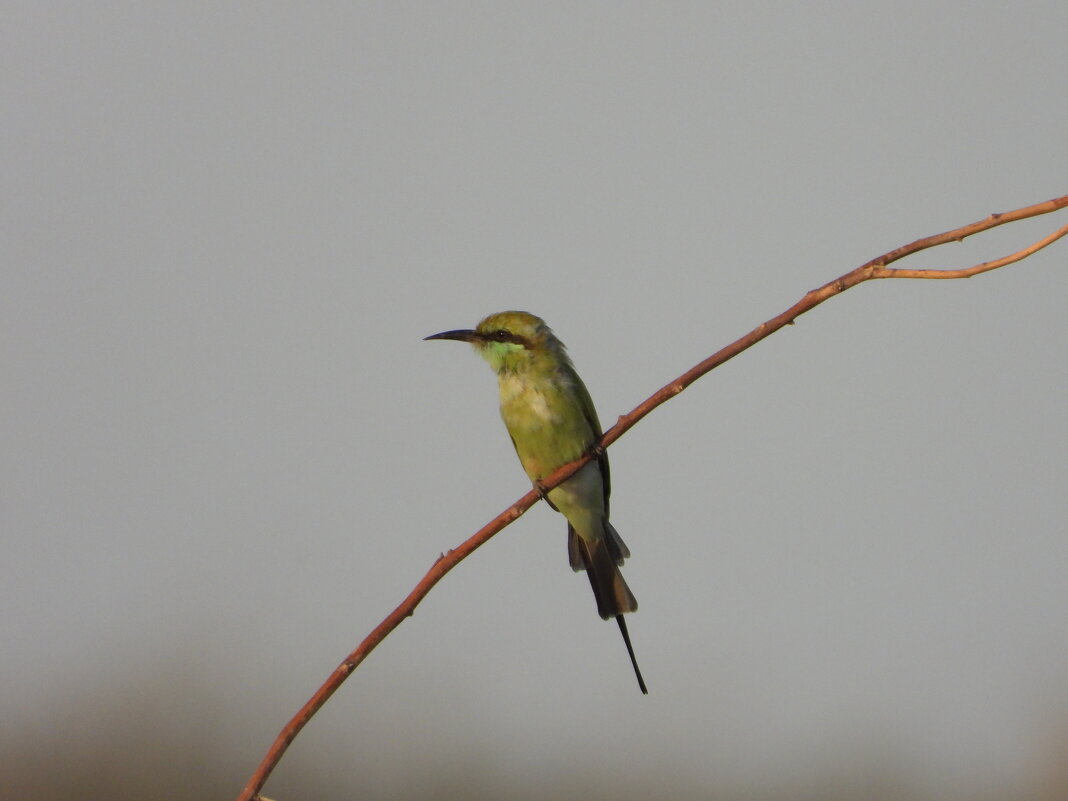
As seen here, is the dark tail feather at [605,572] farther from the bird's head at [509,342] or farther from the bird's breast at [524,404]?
the bird's head at [509,342]

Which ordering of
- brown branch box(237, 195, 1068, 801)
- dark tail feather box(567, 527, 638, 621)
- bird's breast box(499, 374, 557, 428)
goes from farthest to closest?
bird's breast box(499, 374, 557, 428) → dark tail feather box(567, 527, 638, 621) → brown branch box(237, 195, 1068, 801)

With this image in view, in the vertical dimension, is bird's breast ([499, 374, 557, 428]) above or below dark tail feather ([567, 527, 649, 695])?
above

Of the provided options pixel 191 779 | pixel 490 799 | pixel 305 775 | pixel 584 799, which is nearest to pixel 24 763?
pixel 191 779

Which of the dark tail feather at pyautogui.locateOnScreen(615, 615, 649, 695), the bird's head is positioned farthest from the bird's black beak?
the dark tail feather at pyautogui.locateOnScreen(615, 615, 649, 695)

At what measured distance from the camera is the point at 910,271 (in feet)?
4.64

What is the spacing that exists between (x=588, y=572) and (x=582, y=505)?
24 centimetres

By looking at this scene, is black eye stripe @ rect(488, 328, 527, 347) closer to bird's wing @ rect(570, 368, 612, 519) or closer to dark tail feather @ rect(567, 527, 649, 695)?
bird's wing @ rect(570, 368, 612, 519)

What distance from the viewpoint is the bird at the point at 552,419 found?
11.5 feet

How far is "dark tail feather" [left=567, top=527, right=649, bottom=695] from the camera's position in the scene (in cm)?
322

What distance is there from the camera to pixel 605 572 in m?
3.41

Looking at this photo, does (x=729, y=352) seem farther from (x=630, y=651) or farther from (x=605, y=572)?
(x=605, y=572)

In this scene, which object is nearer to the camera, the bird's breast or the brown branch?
the brown branch

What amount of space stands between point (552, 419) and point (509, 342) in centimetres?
25

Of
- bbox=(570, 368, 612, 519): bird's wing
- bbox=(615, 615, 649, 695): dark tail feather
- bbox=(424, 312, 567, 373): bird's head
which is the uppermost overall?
bbox=(424, 312, 567, 373): bird's head
